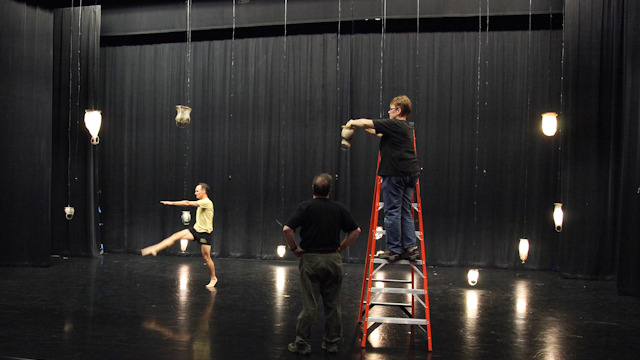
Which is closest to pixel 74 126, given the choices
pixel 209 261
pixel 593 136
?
pixel 209 261

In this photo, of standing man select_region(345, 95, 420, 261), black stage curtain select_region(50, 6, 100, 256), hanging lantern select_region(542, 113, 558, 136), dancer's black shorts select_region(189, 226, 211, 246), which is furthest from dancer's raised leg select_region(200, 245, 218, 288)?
hanging lantern select_region(542, 113, 558, 136)

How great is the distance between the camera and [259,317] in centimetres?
511

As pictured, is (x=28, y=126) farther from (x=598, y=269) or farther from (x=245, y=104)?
(x=598, y=269)

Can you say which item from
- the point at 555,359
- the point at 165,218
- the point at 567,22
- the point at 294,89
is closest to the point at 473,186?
the point at 567,22

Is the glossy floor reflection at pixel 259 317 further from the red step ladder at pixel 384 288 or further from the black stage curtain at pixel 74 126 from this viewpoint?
the black stage curtain at pixel 74 126

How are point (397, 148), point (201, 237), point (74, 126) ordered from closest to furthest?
point (397, 148)
point (201, 237)
point (74, 126)

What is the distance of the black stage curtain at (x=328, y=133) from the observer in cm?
873

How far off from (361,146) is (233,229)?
9.39ft

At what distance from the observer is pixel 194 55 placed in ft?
33.1

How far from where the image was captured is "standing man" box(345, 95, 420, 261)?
13.3 feet

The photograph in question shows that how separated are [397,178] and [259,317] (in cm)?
211

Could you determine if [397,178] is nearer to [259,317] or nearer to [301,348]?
[301,348]

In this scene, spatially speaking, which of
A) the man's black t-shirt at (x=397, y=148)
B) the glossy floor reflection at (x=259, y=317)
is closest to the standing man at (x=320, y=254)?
the glossy floor reflection at (x=259, y=317)

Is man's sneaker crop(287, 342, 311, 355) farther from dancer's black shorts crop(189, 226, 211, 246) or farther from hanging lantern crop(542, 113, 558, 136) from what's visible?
hanging lantern crop(542, 113, 558, 136)
